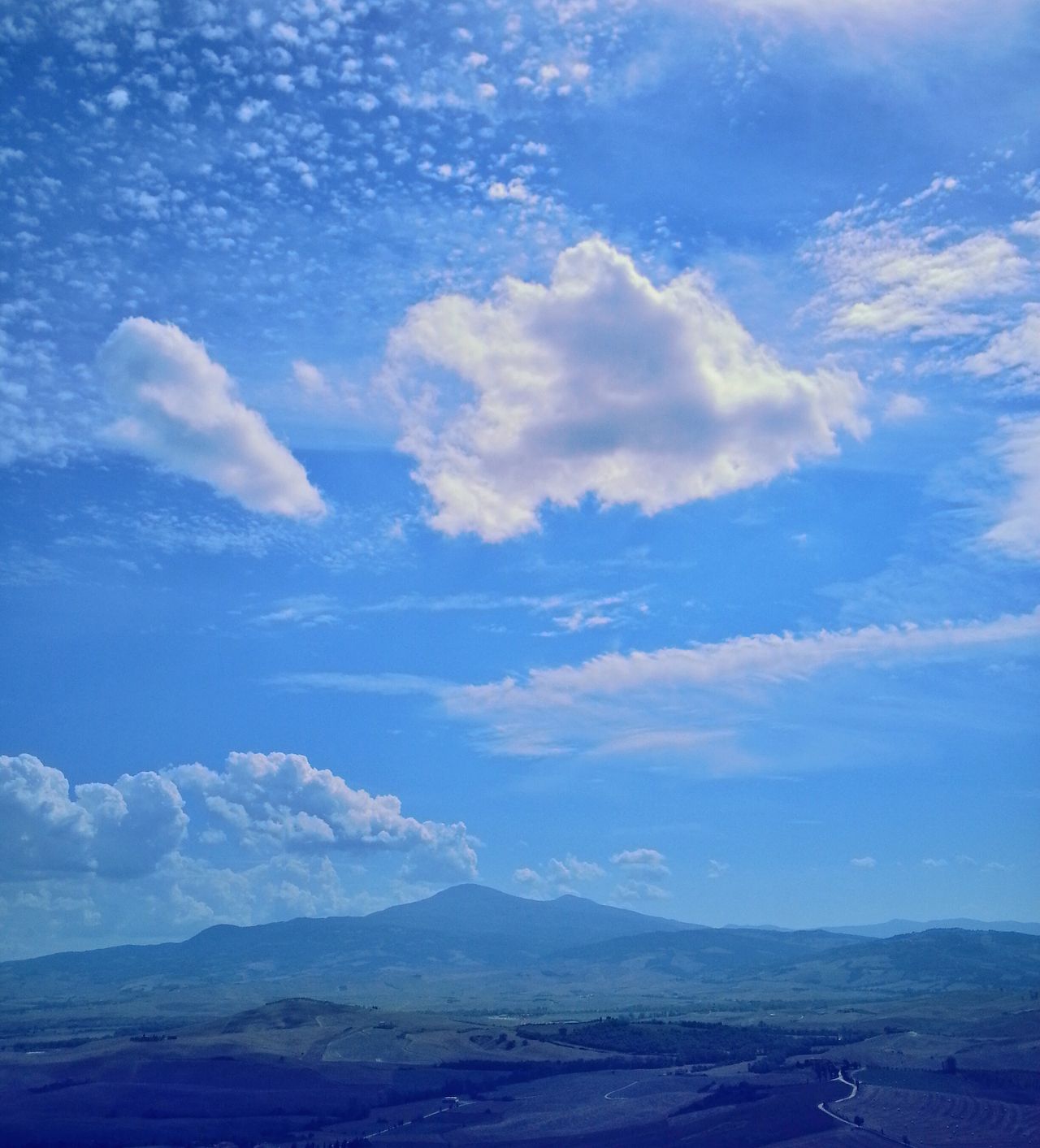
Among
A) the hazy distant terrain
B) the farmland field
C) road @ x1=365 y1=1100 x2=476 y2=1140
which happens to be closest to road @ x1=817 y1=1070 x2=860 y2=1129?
the hazy distant terrain

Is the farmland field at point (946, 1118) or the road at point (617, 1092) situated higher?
the farmland field at point (946, 1118)

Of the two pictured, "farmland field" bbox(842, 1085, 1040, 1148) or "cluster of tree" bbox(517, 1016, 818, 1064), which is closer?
"farmland field" bbox(842, 1085, 1040, 1148)

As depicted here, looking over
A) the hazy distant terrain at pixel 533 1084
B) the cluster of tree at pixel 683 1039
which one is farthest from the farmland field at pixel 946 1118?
the cluster of tree at pixel 683 1039

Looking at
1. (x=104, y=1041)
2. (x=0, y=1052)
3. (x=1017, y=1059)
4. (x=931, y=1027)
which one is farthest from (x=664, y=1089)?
(x=0, y=1052)

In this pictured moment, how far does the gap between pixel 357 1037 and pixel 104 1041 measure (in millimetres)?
44745

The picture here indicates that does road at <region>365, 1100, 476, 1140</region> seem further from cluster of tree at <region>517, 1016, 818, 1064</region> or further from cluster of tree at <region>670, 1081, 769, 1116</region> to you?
cluster of tree at <region>517, 1016, 818, 1064</region>

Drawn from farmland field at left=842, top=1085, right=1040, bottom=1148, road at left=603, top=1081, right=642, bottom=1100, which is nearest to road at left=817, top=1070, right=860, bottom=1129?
farmland field at left=842, top=1085, right=1040, bottom=1148

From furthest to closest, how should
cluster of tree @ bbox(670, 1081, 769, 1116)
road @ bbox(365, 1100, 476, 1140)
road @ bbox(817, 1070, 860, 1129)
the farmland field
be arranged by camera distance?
1. cluster of tree @ bbox(670, 1081, 769, 1116)
2. road @ bbox(365, 1100, 476, 1140)
3. road @ bbox(817, 1070, 860, 1129)
4. the farmland field

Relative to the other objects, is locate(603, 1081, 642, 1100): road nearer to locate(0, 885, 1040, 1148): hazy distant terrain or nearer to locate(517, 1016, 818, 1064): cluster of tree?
locate(0, 885, 1040, 1148): hazy distant terrain

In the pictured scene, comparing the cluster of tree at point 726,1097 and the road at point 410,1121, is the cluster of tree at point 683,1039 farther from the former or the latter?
the road at point 410,1121

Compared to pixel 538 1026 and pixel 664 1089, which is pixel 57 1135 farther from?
pixel 538 1026

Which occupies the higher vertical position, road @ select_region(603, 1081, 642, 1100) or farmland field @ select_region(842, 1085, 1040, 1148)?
farmland field @ select_region(842, 1085, 1040, 1148)

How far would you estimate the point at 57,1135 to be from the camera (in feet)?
331

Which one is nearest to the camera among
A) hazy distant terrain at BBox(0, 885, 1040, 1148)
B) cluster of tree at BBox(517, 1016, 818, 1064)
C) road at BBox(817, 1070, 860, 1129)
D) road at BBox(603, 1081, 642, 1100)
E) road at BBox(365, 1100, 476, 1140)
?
road at BBox(817, 1070, 860, 1129)
